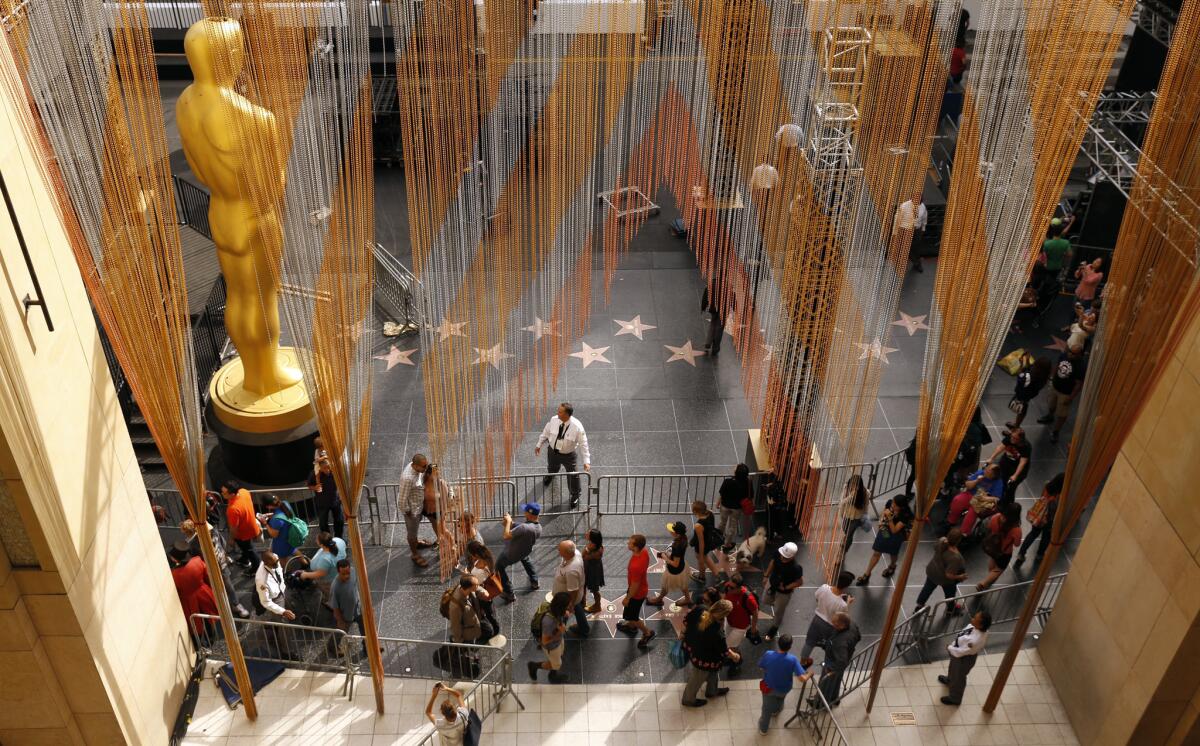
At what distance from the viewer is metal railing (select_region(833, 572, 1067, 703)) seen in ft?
35.4

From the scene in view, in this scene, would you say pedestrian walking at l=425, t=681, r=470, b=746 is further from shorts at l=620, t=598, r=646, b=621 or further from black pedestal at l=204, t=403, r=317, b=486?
black pedestal at l=204, t=403, r=317, b=486

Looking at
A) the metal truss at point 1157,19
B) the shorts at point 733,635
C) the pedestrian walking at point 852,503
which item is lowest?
the shorts at point 733,635

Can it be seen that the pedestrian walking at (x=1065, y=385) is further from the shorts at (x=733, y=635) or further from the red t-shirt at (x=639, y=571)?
the red t-shirt at (x=639, y=571)

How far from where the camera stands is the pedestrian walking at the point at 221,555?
10945mm

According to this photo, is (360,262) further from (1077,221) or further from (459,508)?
(1077,221)

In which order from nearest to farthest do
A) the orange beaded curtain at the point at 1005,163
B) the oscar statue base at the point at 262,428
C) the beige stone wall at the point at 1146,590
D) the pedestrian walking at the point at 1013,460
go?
the orange beaded curtain at the point at 1005,163 < the beige stone wall at the point at 1146,590 < the pedestrian walking at the point at 1013,460 < the oscar statue base at the point at 262,428

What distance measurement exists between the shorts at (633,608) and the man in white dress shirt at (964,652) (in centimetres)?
310

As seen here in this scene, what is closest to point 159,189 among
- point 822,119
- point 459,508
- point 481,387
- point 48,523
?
point 48,523

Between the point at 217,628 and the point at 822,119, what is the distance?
809 cm

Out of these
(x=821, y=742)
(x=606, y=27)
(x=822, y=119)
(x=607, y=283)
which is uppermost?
(x=606, y=27)

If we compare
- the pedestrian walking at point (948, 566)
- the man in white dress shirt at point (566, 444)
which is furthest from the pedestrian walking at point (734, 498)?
the pedestrian walking at point (948, 566)

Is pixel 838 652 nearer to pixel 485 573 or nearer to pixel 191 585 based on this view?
pixel 485 573

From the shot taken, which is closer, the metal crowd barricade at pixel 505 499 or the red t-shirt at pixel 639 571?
the red t-shirt at pixel 639 571

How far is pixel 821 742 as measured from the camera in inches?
399
